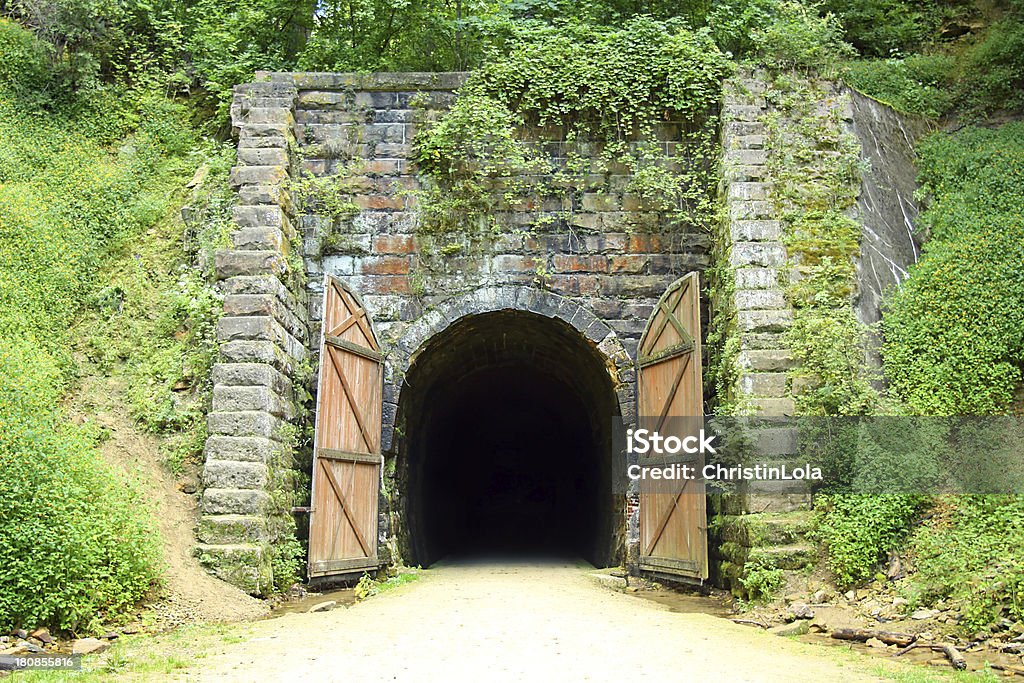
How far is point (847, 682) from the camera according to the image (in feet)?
15.9

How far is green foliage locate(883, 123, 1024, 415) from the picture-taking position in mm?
8094

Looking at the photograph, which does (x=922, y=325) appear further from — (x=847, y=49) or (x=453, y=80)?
(x=453, y=80)

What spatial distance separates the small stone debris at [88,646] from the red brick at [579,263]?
233 inches

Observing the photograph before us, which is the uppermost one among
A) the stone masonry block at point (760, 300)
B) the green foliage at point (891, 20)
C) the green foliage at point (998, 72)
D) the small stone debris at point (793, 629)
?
the green foliage at point (891, 20)

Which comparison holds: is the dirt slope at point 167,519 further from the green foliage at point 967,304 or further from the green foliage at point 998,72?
the green foliage at point 998,72

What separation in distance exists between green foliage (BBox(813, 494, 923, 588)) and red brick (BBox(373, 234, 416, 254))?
522 centimetres

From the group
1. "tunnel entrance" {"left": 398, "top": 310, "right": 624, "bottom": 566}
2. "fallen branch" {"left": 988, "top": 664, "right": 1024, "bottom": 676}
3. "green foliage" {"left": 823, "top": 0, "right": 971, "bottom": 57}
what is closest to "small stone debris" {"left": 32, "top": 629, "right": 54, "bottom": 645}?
"tunnel entrance" {"left": 398, "top": 310, "right": 624, "bottom": 566}

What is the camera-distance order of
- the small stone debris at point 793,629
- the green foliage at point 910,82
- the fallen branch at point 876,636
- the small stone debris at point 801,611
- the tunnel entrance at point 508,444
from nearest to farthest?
the fallen branch at point 876,636, the small stone debris at point 793,629, the small stone debris at point 801,611, the tunnel entrance at point 508,444, the green foliage at point 910,82

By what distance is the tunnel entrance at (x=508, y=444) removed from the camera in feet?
35.0

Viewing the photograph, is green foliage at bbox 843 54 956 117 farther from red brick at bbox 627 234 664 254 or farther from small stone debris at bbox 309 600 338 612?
small stone debris at bbox 309 600 338 612

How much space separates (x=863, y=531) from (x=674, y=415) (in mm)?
2150

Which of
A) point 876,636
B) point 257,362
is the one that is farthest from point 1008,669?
point 257,362

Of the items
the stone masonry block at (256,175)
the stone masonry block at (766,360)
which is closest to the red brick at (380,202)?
the stone masonry block at (256,175)

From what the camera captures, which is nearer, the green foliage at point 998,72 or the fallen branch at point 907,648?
the fallen branch at point 907,648
